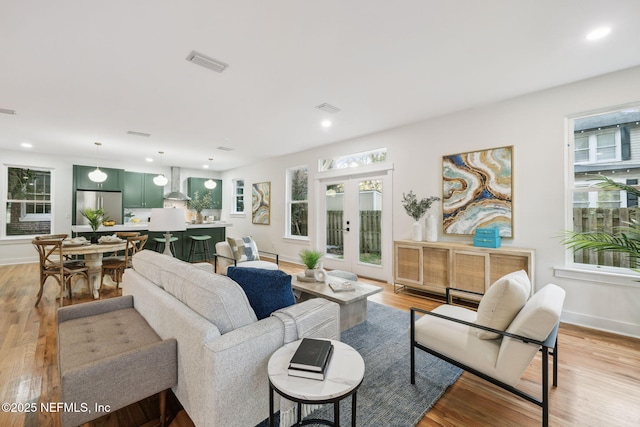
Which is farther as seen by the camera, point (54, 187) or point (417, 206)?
point (54, 187)

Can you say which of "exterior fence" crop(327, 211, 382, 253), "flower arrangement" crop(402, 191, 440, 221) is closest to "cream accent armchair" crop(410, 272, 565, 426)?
"flower arrangement" crop(402, 191, 440, 221)

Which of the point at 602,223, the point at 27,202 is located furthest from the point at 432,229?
the point at 27,202

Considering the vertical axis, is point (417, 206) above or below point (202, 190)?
below

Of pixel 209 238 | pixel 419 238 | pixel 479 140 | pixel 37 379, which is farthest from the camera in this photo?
pixel 209 238

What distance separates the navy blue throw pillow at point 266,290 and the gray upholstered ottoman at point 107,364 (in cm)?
52

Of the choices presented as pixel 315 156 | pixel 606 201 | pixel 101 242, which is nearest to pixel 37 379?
pixel 101 242

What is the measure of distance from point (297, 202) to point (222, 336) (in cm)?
539

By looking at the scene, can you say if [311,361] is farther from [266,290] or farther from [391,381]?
[391,381]

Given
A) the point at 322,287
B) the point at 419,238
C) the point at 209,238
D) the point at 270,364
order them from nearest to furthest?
the point at 270,364
the point at 322,287
the point at 419,238
the point at 209,238

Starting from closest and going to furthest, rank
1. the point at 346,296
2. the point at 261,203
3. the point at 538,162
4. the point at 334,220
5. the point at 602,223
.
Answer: the point at 346,296, the point at 602,223, the point at 538,162, the point at 334,220, the point at 261,203

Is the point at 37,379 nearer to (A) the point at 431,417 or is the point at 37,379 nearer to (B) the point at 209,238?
(A) the point at 431,417

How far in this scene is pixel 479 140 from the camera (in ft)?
12.4

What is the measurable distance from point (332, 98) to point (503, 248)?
9.54 feet

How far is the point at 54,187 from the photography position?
22.2ft
